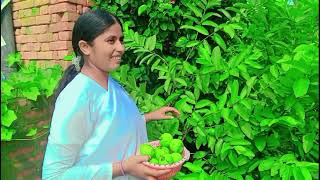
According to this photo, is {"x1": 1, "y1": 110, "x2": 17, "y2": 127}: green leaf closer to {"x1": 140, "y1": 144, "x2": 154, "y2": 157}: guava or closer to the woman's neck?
the woman's neck

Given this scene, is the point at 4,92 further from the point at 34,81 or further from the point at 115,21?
the point at 115,21

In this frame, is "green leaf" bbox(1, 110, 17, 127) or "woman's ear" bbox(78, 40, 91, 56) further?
"green leaf" bbox(1, 110, 17, 127)

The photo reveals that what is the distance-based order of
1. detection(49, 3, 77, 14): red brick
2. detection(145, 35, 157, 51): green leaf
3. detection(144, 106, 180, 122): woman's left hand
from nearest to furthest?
detection(144, 106, 180, 122): woman's left hand, detection(145, 35, 157, 51): green leaf, detection(49, 3, 77, 14): red brick

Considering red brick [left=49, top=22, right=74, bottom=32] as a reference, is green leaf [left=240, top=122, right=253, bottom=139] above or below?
below

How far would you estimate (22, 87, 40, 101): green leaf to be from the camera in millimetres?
2277

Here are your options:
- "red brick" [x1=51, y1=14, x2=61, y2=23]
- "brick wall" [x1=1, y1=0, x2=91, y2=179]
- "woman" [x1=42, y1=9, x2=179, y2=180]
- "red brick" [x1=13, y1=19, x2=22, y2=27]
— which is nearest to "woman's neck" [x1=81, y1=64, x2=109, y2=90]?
"woman" [x1=42, y1=9, x2=179, y2=180]

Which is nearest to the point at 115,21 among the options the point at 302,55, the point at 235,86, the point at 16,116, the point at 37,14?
the point at 235,86

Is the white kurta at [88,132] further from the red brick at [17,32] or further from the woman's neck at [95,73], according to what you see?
the red brick at [17,32]

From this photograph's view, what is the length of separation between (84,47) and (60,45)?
1945mm

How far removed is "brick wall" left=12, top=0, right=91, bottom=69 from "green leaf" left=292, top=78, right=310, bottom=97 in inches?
92.7

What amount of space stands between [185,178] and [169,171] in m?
0.30

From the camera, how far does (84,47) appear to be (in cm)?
166

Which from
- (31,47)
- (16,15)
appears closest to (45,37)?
(31,47)

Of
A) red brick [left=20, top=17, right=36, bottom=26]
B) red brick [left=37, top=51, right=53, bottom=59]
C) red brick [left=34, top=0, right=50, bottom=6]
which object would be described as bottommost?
red brick [left=37, top=51, right=53, bottom=59]
